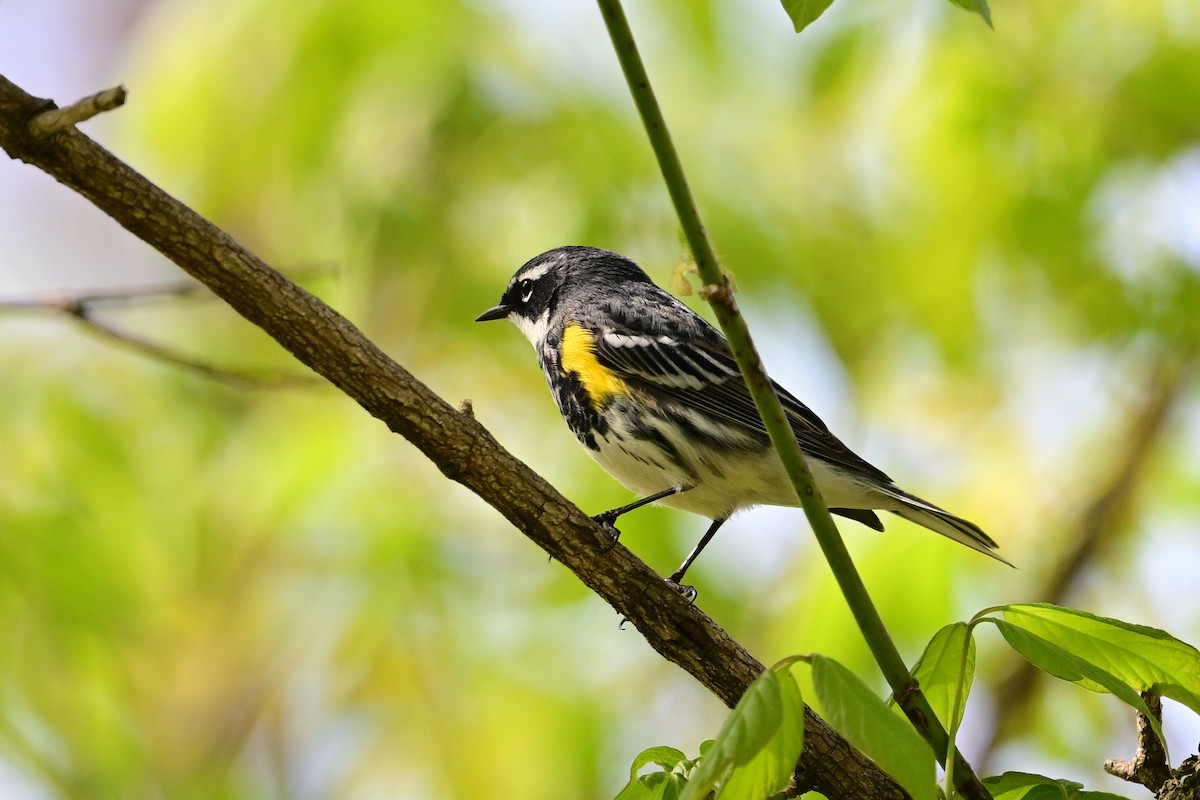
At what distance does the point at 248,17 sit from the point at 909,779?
3682 mm

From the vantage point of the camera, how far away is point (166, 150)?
4312 millimetres

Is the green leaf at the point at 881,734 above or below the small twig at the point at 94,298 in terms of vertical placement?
below

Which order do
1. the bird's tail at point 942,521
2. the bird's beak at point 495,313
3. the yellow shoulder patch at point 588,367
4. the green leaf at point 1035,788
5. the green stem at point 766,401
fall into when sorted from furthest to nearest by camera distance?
the bird's beak at point 495,313
the yellow shoulder patch at point 588,367
the bird's tail at point 942,521
the green leaf at point 1035,788
the green stem at point 766,401

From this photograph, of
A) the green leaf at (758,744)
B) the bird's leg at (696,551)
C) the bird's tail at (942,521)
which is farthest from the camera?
the bird's leg at (696,551)

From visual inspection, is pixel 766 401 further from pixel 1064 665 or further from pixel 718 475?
pixel 718 475

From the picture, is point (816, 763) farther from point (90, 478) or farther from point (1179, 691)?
point (90, 478)

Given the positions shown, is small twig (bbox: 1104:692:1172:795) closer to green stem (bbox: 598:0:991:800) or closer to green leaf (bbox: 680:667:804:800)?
green stem (bbox: 598:0:991:800)

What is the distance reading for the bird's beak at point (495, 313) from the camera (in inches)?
165

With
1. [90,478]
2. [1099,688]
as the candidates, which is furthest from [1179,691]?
[90,478]

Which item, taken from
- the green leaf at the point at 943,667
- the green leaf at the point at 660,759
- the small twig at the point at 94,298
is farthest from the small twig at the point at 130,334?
the green leaf at the point at 943,667

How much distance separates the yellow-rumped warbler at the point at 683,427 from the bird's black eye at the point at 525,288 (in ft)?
1.20

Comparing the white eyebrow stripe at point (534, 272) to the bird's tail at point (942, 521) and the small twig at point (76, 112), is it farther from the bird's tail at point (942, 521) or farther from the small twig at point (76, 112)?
the small twig at point (76, 112)

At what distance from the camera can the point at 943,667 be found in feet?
5.16

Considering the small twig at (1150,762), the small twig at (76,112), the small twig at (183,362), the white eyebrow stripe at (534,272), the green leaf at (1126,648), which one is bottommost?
the small twig at (1150,762)
